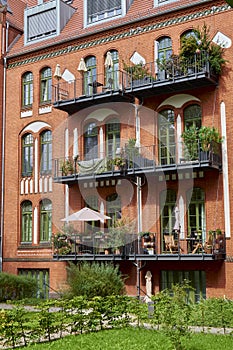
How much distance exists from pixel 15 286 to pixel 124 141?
8036 millimetres

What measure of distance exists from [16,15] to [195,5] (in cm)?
1173

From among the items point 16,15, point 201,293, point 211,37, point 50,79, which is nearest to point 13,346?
point 201,293

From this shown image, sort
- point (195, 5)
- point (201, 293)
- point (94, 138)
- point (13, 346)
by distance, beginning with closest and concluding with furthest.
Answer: point (13, 346)
point (201, 293)
point (195, 5)
point (94, 138)

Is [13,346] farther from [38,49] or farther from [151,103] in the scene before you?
[38,49]

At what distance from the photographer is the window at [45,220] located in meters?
24.2

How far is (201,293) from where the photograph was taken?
19.5m

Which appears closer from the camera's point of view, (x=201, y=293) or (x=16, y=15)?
(x=201, y=293)

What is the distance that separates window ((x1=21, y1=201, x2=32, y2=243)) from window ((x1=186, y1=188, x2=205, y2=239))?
8.58m

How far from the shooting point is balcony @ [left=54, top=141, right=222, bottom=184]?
19125 mm

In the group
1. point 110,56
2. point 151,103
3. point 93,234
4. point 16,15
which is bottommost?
point 93,234

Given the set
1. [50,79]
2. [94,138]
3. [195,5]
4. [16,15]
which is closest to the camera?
[195,5]

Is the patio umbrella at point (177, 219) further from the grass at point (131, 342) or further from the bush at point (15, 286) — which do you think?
the bush at point (15, 286)

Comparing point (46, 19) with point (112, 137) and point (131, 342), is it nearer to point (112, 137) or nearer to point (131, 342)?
point (112, 137)

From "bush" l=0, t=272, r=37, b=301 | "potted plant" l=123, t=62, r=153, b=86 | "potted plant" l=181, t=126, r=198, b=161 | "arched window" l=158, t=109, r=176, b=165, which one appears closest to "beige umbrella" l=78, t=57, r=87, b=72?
"potted plant" l=123, t=62, r=153, b=86
